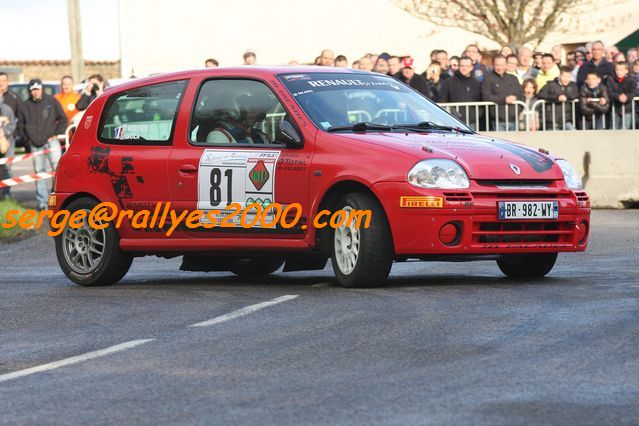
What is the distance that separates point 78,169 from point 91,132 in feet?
1.16

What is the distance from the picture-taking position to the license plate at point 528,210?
11383 mm

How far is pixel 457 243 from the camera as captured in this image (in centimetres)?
1133

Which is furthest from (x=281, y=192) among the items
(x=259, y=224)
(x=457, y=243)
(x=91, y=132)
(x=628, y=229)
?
(x=628, y=229)

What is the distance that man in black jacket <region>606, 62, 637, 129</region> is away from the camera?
70.4 feet

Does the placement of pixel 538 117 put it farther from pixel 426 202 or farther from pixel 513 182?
pixel 426 202

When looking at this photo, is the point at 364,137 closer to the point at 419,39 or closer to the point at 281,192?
the point at 281,192

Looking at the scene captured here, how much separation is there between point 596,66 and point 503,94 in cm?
153

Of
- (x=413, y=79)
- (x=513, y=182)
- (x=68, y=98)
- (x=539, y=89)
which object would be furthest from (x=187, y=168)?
Result: (x=68, y=98)

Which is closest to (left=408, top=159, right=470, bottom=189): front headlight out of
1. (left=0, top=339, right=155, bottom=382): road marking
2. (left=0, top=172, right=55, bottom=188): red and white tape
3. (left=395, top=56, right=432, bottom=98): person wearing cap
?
(left=0, top=339, right=155, bottom=382): road marking

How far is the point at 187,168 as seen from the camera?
12.4 metres

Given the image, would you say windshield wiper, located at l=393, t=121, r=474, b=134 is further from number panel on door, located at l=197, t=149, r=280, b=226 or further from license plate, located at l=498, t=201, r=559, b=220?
license plate, located at l=498, t=201, r=559, b=220

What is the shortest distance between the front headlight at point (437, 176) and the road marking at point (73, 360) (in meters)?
2.78

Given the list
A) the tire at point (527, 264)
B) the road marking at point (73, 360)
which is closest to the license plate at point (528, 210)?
the tire at point (527, 264)

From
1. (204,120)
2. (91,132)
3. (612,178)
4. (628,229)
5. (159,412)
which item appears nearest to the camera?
(159,412)
